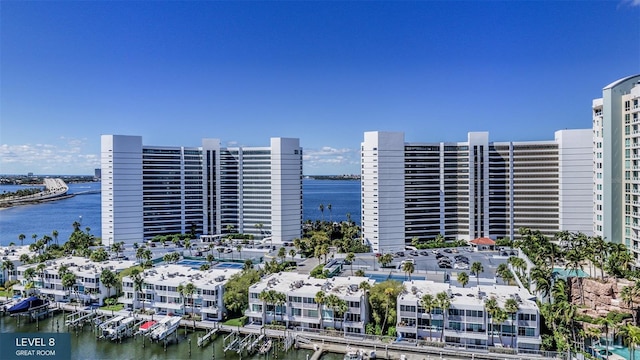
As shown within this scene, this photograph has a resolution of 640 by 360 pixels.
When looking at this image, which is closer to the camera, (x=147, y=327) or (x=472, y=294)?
(x=472, y=294)

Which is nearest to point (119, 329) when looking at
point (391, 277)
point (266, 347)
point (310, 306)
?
point (266, 347)

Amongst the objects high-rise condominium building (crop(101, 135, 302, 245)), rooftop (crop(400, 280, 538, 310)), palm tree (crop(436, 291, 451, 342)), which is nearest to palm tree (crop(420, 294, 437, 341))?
palm tree (crop(436, 291, 451, 342))

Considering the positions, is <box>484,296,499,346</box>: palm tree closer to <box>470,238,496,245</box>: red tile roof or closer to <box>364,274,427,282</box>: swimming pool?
<box>364,274,427,282</box>: swimming pool

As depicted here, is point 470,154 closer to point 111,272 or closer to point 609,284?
point 609,284

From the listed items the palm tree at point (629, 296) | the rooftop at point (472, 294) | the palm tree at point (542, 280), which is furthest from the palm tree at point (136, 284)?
the palm tree at point (629, 296)

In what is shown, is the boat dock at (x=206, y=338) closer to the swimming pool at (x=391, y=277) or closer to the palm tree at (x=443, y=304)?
the swimming pool at (x=391, y=277)

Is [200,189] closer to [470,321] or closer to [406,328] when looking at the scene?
[406,328]
